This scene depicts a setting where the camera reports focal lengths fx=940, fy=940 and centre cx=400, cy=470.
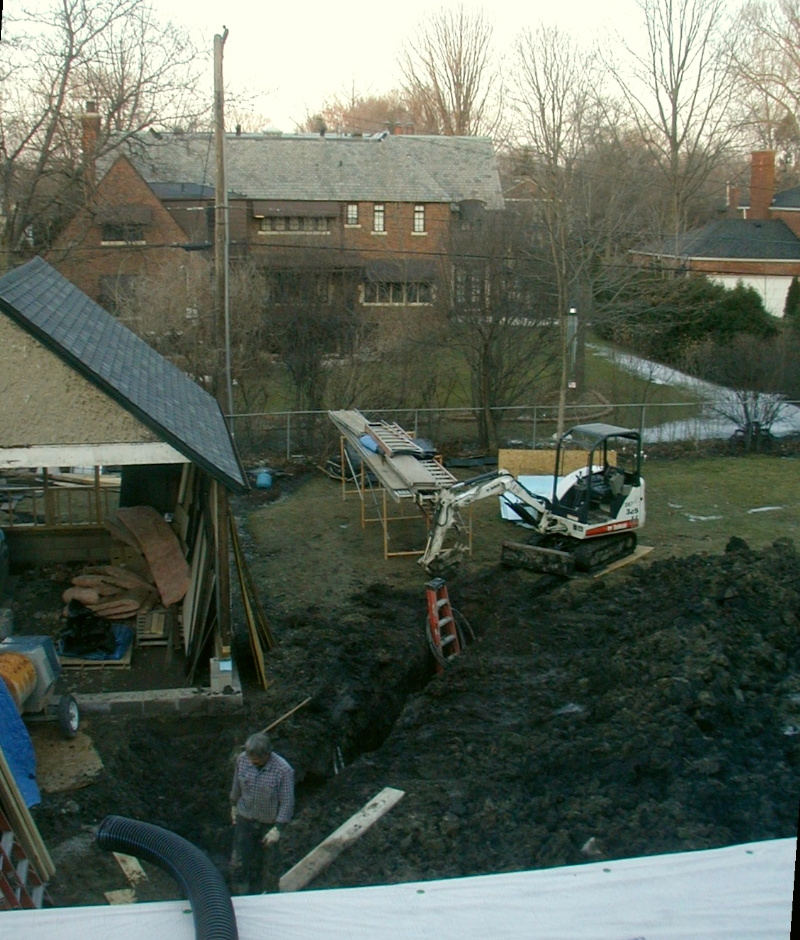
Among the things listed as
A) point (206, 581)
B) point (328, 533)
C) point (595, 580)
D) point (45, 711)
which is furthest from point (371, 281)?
point (45, 711)

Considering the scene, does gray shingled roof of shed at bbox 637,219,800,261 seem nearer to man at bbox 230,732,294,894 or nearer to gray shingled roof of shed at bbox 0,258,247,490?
gray shingled roof of shed at bbox 0,258,247,490

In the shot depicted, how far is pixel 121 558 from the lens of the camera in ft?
43.1

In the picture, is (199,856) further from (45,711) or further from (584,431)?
(584,431)

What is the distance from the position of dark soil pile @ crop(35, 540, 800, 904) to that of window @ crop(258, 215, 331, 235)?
26510mm

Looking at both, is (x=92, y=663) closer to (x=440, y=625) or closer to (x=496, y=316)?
(x=440, y=625)

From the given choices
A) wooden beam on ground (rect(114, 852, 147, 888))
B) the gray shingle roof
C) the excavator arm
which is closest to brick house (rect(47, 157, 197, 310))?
the excavator arm

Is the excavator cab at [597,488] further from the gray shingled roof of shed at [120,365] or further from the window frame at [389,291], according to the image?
the window frame at [389,291]

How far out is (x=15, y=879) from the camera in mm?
5523

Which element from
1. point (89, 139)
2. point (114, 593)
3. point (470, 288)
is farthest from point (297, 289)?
Result: point (114, 593)

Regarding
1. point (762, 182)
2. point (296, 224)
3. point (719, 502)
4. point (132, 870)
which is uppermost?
point (762, 182)

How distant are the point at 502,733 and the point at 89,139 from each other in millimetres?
27436

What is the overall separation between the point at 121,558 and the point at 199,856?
9.30 metres

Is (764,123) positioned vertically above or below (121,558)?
above

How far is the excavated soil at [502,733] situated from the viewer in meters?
7.37
